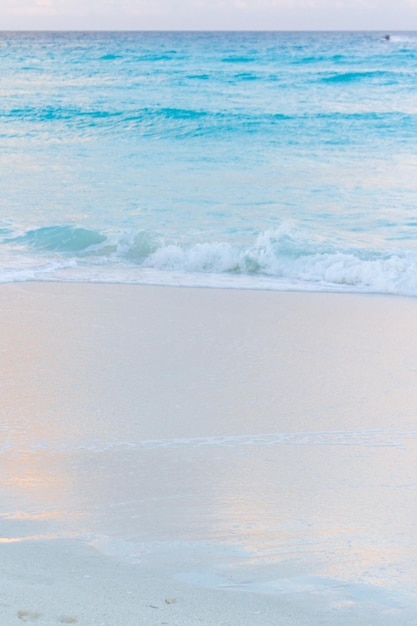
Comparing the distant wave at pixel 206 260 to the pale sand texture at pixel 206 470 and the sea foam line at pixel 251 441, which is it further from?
the sea foam line at pixel 251 441

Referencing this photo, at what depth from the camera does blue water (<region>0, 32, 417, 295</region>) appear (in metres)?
7.68

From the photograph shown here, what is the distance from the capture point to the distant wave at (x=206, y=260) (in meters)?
7.06

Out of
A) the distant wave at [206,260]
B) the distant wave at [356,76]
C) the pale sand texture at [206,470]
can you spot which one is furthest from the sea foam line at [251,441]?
the distant wave at [356,76]

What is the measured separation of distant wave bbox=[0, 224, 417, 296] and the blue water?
0.06 ft

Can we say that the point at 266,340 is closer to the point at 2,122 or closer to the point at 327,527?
the point at 327,527

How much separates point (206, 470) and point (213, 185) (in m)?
9.18

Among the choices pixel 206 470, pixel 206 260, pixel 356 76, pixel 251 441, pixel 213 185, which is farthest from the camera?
pixel 356 76

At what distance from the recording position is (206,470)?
10.3ft

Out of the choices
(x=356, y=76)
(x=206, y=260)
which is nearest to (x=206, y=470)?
(x=206, y=260)

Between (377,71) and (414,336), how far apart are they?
28606 mm

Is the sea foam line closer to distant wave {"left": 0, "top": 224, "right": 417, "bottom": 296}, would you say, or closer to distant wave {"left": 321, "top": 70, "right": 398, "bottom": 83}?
distant wave {"left": 0, "top": 224, "right": 417, "bottom": 296}

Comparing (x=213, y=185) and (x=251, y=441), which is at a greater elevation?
(x=213, y=185)

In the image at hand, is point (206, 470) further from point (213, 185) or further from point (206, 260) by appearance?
point (213, 185)

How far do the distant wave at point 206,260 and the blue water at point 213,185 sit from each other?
19mm
